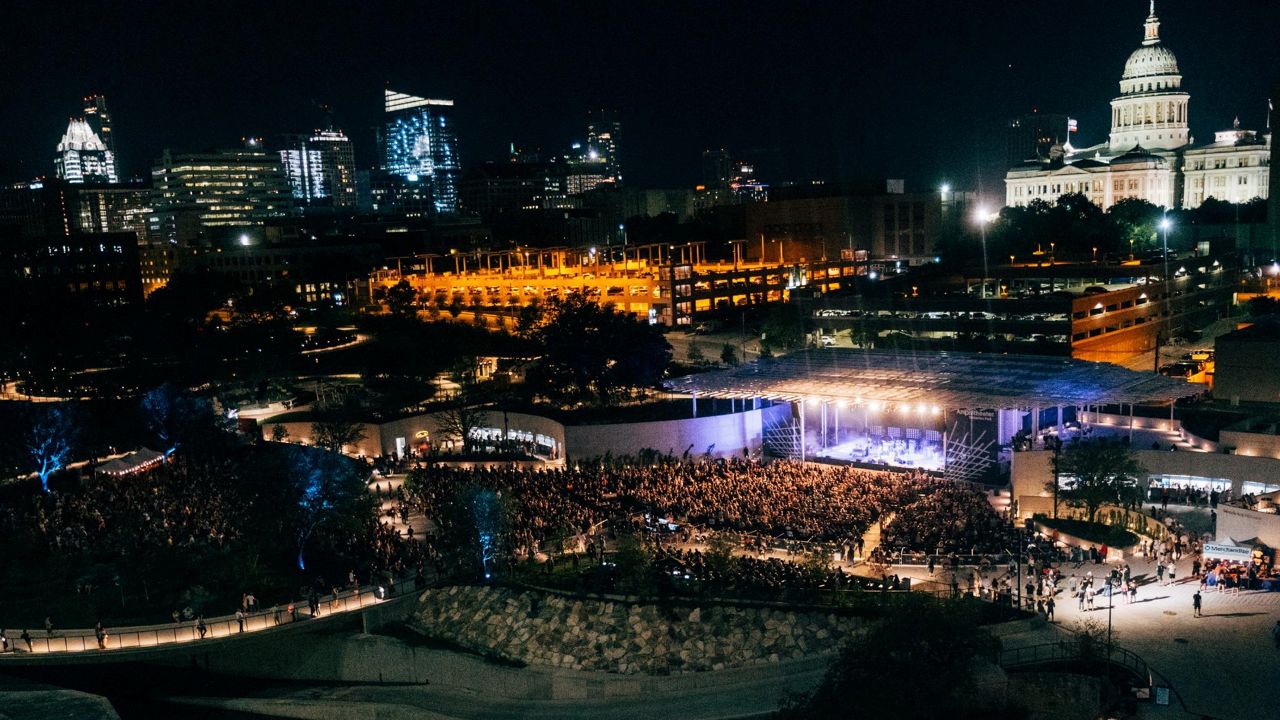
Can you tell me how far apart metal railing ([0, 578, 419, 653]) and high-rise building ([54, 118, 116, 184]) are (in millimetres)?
160593

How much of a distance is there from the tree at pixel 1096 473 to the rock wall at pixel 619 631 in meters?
7.19

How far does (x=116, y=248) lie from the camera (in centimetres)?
7075

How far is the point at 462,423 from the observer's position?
3138 centimetres

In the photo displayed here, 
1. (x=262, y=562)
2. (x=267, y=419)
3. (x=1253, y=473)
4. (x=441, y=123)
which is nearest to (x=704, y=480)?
(x=262, y=562)

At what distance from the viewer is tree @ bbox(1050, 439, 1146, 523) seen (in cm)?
2173

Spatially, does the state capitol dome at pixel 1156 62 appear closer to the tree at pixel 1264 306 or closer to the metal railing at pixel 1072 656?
the tree at pixel 1264 306

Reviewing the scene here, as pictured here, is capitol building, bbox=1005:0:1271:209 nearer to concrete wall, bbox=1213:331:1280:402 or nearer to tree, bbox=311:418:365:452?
concrete wall, bbox=1213:331:1280:402

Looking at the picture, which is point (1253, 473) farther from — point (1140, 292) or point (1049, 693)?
point (1140, 292)

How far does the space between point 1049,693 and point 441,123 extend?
Result: 626 feet

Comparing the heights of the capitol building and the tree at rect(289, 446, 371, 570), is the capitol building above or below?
above

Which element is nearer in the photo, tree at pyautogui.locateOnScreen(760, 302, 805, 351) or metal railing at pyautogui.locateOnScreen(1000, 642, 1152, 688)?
metal railing at pyautogui.locateOnScreen(1000, 642, 1152, 688)

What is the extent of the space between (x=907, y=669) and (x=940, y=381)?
Result: 56.1 ft

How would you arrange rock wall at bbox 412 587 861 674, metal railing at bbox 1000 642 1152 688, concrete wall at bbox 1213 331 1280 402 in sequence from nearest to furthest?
metal railing at bbox 1000 642 1152 688 < rock wall at bbox 412 587 861 674 < concrete wall at bbox 1213 331 1280 402

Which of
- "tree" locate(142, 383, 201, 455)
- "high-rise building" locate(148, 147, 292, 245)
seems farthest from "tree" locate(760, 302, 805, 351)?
"high-rise building" locate(148, 147, 292, 245)
